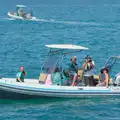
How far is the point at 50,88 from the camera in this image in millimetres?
24938

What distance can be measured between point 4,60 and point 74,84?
13.0 m

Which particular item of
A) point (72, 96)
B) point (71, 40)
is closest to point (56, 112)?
point (72, 96)

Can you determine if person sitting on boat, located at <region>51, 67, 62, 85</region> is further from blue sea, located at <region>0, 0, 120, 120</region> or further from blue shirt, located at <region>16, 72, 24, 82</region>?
blue shirt, located at <region>16, 72, 24, 82</region>

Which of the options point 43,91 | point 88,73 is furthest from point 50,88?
point 88,73

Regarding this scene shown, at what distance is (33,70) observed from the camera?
33.5m

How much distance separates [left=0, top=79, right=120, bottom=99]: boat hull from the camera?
2472 cm

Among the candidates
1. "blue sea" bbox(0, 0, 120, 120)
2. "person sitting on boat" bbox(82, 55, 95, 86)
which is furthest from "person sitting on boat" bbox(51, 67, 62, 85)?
"person sitting on boat" bbox(82, 55, 95, 86)

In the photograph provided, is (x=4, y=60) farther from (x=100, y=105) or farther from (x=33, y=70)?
(x=100, y=105)

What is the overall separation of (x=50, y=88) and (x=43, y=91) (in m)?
0.32

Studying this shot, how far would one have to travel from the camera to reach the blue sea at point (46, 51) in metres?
23.5

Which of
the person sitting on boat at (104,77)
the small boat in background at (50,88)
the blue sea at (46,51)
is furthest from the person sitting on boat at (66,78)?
the person sitting on boat at (104,77)

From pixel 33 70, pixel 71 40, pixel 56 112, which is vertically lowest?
pixel 56 112

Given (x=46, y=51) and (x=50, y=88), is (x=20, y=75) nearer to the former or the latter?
(x=50, y=88)

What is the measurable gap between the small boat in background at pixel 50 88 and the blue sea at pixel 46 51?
0.83ft
